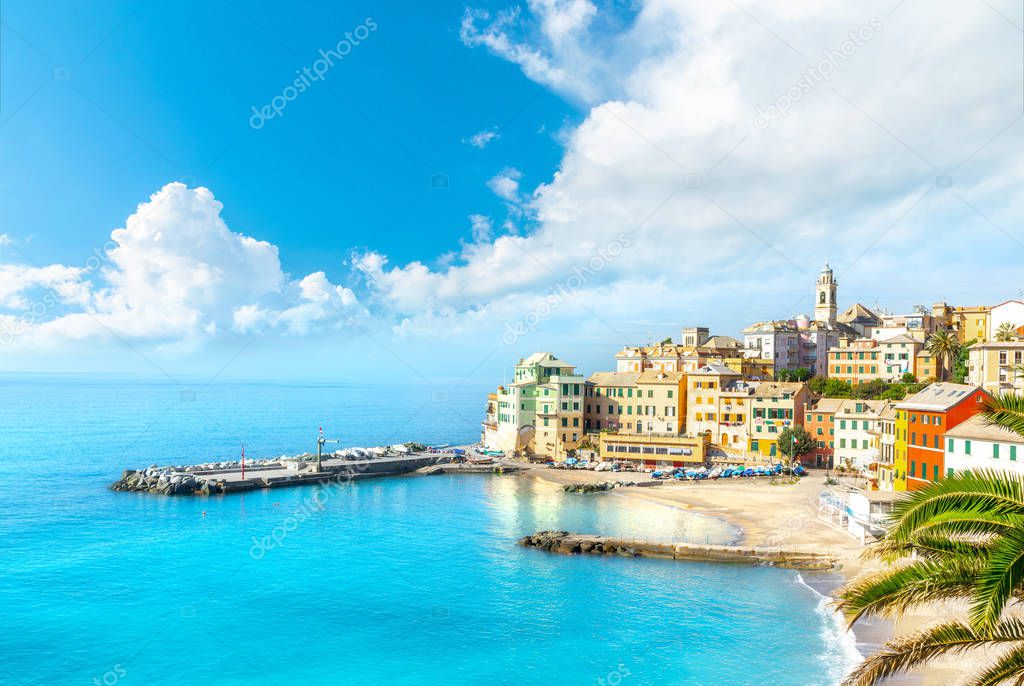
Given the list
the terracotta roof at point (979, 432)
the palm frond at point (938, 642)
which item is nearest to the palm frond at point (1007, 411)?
the palm frond at point (938, 642)

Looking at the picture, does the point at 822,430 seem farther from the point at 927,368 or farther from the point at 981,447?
the point at 981,447

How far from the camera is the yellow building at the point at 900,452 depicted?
50.0 meters

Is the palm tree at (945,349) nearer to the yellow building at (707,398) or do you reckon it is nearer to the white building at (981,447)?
the yellow building at (707,398)

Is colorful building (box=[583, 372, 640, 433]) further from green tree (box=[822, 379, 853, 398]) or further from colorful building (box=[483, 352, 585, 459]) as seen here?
green tree (box=[822, 379, 853, 398])

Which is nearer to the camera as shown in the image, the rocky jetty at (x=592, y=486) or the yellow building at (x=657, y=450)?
the rocky jetty at (x=592, y=486)

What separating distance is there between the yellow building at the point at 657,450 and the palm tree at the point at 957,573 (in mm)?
69311

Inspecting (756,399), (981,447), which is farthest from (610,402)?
(981,447)

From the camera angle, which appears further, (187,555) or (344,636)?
(187,555)

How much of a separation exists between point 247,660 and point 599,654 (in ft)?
52.2

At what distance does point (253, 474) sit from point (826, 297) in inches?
4178

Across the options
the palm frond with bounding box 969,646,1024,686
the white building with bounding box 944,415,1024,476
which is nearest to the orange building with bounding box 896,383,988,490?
the white building with bounding box 944,415,1024,476

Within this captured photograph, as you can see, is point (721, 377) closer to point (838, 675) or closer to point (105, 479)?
point (838, 675)

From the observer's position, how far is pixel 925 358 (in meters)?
87.7

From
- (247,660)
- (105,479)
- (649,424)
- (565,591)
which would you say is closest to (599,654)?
(565,591)
